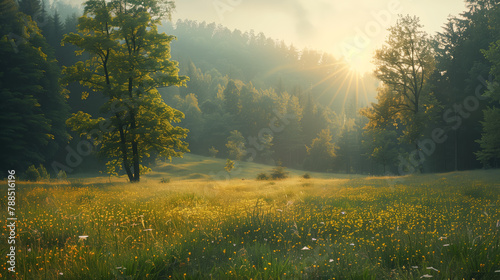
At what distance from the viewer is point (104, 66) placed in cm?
2188

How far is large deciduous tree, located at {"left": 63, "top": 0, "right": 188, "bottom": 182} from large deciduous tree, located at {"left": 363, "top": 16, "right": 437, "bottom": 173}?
23.2m

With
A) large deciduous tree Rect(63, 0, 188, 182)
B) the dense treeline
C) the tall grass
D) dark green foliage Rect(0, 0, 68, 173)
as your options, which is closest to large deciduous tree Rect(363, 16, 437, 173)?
the dense treeline

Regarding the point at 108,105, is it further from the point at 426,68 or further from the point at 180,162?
the point at 180,162

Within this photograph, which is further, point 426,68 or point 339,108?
point 339,108

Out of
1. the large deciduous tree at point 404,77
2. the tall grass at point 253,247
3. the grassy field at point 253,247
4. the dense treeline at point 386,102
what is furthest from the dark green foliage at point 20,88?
the large deciduous tree at point 404,77

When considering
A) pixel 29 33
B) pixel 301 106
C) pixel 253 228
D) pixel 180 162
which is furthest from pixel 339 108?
pixel 253 228

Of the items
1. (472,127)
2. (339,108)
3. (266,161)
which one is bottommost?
(266,161)

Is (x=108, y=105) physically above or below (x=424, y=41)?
below

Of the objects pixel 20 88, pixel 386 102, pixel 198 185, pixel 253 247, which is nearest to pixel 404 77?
pixel 386 102

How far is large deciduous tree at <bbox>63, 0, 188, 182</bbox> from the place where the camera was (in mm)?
21016

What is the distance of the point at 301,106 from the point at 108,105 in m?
90.6

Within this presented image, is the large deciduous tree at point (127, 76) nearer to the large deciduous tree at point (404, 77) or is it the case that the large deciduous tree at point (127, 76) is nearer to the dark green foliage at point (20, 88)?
the dark green foliage at point (20, 88)

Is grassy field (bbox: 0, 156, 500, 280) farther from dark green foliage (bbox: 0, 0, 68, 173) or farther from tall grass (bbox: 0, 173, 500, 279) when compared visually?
dark green foliage (bbox: 0, 0, 68, 173)

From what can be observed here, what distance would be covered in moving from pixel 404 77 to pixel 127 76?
2878 cm
